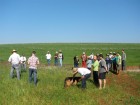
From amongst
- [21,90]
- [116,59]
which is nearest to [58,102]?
[21,90]

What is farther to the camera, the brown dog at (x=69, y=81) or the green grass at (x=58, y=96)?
the brown dog at (x=69, y=81)

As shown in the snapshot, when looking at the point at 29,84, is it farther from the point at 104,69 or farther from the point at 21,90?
the point at 104,69

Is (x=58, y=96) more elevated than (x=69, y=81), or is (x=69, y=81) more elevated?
(x=69, y=81)

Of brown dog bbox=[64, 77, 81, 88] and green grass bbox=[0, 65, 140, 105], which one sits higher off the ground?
brown dog bbox=[64, 77, 81, 88]

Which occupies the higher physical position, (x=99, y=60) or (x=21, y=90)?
(x=99, y=60)

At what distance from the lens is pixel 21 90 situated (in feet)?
44.3

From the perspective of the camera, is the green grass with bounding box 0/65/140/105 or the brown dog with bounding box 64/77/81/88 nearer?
the green grass with bounding box 0/65/140/105

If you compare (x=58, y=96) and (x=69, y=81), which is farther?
(x=69, y=81)

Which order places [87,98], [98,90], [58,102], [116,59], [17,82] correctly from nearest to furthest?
[58,102] → [87,98] → [98,90] → [17,82] → [116,59]

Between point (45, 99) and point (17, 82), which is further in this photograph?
point (17, 82)

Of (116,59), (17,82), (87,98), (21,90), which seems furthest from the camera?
(116,59)

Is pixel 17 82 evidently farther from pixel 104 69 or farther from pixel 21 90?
pixel 104 69

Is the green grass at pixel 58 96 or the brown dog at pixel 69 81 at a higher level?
the brown dog at pixel 69 81

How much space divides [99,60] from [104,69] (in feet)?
3.15
